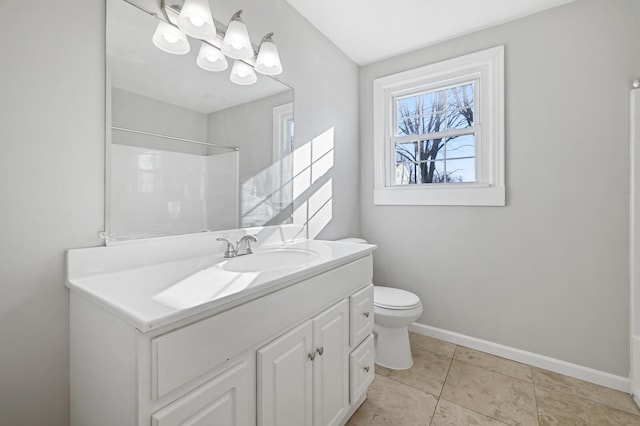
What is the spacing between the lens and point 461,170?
2223mm

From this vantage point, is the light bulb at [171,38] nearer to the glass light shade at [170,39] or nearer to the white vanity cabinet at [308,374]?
the glass light shade at [170,39]

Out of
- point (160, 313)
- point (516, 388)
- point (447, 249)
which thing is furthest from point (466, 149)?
point (160, 313)

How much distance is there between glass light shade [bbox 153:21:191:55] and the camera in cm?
113

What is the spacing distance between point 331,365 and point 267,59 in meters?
1.56

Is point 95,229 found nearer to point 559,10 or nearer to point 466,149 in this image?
point 466,149

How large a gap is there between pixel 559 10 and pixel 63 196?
2.87 m

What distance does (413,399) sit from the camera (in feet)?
5.23

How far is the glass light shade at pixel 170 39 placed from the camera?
1.13m

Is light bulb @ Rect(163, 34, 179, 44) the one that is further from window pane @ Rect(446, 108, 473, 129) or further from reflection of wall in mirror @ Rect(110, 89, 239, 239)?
window pane @ Rect(446, 108, 473, 129)

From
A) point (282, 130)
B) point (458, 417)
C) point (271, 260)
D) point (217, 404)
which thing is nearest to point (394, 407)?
point (458, 417)

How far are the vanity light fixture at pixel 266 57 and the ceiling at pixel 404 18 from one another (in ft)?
1.73

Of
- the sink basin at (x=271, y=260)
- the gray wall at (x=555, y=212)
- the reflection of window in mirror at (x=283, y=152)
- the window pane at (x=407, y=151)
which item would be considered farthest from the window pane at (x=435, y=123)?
the sink basin at (x=271, y=260)

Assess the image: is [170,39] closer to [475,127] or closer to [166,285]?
[166,285]

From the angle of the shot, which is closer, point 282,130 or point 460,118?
point 282,130
